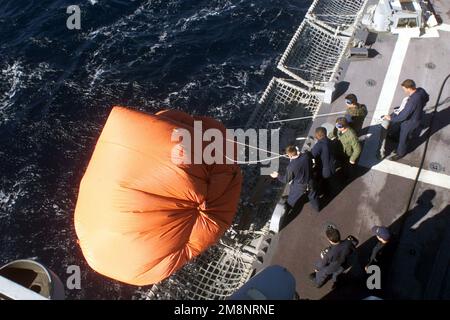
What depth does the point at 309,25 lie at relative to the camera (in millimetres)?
18312

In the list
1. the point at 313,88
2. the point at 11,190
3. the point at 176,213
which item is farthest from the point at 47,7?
the point at 176,213

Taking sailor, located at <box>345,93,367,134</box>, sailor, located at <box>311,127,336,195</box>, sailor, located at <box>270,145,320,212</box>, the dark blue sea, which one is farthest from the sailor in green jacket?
the dark blue sea

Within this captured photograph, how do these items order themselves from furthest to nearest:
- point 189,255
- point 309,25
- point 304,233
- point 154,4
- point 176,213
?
point 154,4 → point 309,25 → point 304,233 → point 189,255 → point 176,213

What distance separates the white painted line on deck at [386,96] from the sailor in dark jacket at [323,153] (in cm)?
224

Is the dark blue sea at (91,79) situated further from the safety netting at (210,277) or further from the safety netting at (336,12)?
the safety netting at (336,12)

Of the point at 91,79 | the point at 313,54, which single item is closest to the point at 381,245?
the point at 313,54

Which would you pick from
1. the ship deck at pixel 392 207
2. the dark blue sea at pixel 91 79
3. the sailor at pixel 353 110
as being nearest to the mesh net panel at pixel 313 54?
the ship deck at pixel 392 207

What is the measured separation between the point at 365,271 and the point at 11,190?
1344 cm

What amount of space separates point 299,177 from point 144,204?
3.80m

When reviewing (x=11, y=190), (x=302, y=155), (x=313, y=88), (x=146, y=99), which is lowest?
(x=11, y=190)

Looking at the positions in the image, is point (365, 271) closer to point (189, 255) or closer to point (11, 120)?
point (189, 255)

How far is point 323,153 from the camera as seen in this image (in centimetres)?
1119

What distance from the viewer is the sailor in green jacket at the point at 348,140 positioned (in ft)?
36.7

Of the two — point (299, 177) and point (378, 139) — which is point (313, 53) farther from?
point (299, 177)
